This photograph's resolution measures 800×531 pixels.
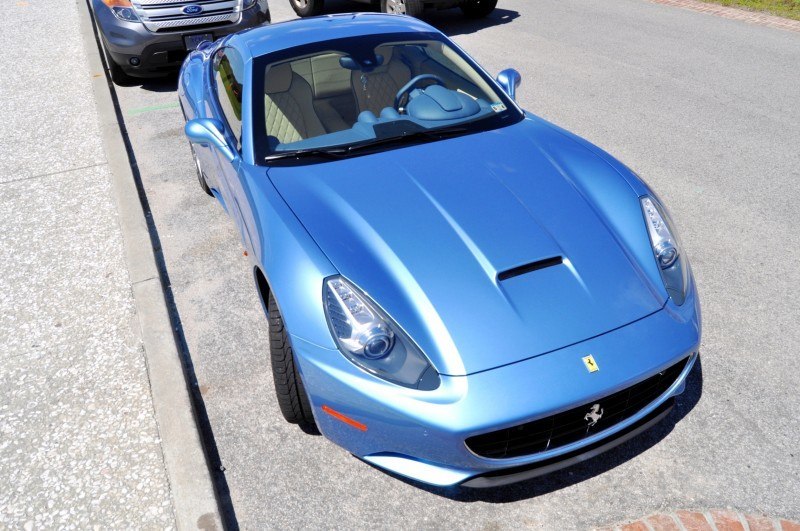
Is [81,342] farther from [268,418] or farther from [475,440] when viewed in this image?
[475,440]

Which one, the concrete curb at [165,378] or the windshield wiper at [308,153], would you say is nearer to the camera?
the concrete curb at [165,378]

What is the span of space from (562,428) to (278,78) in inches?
93.7

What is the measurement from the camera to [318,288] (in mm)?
2719

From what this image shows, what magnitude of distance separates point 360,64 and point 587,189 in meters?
1.50

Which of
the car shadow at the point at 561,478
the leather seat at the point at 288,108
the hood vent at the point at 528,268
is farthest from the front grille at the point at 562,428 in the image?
the leather seat at the point at 288,108

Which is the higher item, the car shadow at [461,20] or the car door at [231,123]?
the car door at [231,123]

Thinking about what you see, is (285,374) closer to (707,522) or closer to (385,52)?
(707,522)

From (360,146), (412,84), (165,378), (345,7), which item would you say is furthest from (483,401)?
(345,7)

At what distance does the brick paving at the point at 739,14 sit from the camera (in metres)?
9.90

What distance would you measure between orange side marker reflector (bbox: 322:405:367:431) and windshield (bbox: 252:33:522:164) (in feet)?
4.44

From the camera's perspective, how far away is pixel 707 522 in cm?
268

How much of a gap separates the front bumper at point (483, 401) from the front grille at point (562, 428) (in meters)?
0.03

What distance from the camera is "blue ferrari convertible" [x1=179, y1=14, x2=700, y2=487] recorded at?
8.14 feet

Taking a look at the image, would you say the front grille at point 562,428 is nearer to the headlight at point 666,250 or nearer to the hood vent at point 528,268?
the headlight at point 666,250
